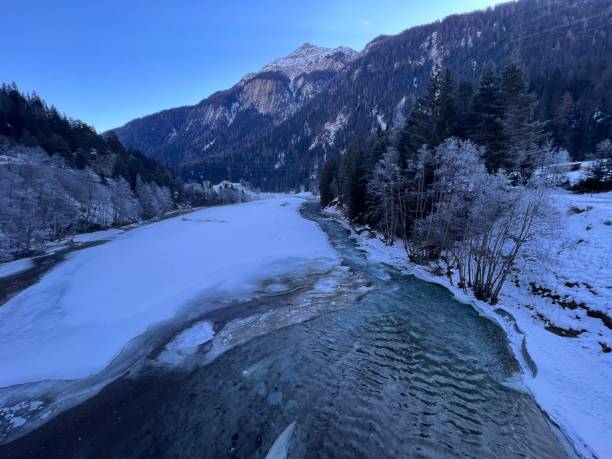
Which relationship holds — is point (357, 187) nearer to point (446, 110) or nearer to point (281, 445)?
point (446, 110)

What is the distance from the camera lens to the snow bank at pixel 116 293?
10.5 metres

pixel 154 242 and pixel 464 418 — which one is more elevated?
pixel 154 242

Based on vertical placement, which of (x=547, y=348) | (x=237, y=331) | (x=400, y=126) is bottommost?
(x=547, y=348)

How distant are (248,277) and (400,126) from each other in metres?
31.7

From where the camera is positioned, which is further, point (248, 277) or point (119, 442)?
point (248, 277)

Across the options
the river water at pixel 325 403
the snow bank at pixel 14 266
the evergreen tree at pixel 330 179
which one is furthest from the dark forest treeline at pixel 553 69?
the snow bank at pixel 14 266

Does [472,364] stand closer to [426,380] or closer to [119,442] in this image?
[426,380]

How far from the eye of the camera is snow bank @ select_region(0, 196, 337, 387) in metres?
10.5

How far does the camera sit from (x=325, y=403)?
816 cm

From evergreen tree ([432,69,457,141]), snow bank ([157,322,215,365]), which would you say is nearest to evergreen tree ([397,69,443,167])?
evergreen tree ([432,69,457,141])

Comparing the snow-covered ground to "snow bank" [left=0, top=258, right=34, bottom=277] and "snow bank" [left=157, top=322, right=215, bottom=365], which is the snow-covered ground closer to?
"snow bank" [left=157, top=322, right=215, bottom=365]

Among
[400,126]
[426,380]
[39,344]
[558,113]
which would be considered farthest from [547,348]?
[558,113]

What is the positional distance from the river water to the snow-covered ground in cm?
76

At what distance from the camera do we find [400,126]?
37.4m
